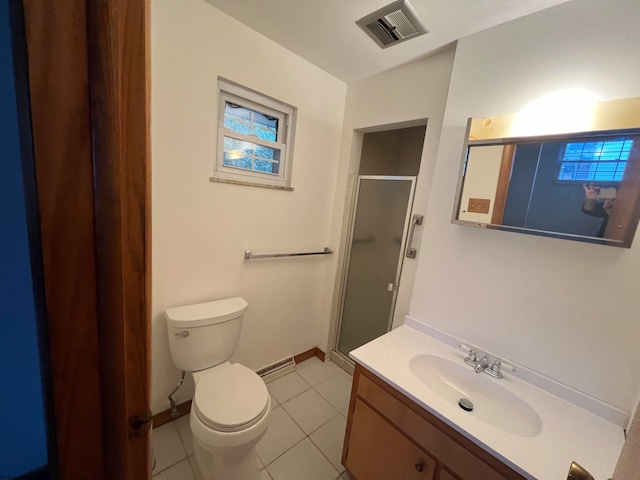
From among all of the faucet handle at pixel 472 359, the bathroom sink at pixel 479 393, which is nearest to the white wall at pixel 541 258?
the faucet handle at pixel 472 359

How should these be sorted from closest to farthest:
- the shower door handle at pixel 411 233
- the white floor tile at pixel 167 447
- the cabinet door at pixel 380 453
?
the cabinet door at pixel 380 453, the white floor tile at pixel 167 447, the shower door handle at pixel 411 233

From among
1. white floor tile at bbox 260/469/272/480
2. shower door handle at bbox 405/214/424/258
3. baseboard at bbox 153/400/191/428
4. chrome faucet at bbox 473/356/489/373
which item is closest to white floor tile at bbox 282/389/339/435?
white floor tile at bbox 260/469/272/480

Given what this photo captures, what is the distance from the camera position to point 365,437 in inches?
48.9

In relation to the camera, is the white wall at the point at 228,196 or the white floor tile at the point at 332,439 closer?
the white wall at the point at 228,196

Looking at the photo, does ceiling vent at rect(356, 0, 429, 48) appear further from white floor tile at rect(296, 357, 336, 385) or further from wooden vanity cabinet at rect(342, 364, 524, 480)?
white floor tile at rect(296, 357, 336, 385)

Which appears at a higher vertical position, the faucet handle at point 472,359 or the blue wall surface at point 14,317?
the blue wall surface at point 14,317

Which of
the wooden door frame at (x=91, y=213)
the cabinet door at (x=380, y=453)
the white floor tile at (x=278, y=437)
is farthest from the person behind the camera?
the white floor tile at (x=278, y=437)

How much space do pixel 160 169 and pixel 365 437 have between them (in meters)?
1.72

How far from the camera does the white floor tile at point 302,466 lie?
140 cm

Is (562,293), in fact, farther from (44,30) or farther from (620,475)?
(44,30)

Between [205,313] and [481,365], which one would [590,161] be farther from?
[205,313]

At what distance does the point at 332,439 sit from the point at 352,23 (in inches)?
96.9

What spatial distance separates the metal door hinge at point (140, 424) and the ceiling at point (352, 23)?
1.71m

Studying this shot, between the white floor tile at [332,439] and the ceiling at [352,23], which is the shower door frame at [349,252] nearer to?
the white floor tile at [332,439]
